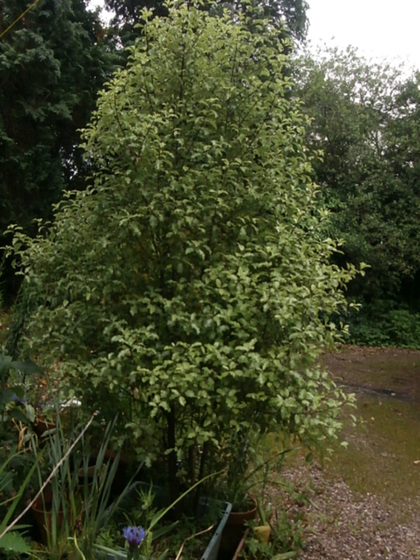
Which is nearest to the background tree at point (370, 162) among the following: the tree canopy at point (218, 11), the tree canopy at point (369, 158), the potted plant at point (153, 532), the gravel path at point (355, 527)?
the tree canopy at point (369, 158)

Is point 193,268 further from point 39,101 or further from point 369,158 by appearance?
Result: point 369,158

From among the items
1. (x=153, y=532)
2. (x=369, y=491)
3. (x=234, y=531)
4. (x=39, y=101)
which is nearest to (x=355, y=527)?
(x=369, y=491)

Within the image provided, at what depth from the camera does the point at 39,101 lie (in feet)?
24.1

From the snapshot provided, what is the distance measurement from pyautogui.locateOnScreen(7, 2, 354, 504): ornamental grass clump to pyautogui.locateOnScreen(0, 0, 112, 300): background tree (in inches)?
182

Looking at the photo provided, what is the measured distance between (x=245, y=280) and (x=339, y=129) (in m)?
9.78

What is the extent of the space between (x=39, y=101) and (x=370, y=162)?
6663mm

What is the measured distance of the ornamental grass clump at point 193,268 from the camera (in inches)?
90.4

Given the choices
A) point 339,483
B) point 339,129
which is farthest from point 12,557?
point 339,129

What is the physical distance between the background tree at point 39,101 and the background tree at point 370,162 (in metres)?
5.26

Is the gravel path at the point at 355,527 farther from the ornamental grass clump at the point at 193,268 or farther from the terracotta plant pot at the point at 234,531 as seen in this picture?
the ornamental grass clump at the point at 193,268

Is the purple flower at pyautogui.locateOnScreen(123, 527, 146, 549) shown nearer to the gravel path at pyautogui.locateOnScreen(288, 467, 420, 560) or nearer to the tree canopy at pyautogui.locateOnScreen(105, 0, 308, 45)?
the gravel path at pyautogui.locateOnScreen(288, 467, 420, 560)

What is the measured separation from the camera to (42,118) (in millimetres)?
7117

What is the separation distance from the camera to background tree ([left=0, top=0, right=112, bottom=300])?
691 cm

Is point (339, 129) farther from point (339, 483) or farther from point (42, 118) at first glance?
point (339, 483)
